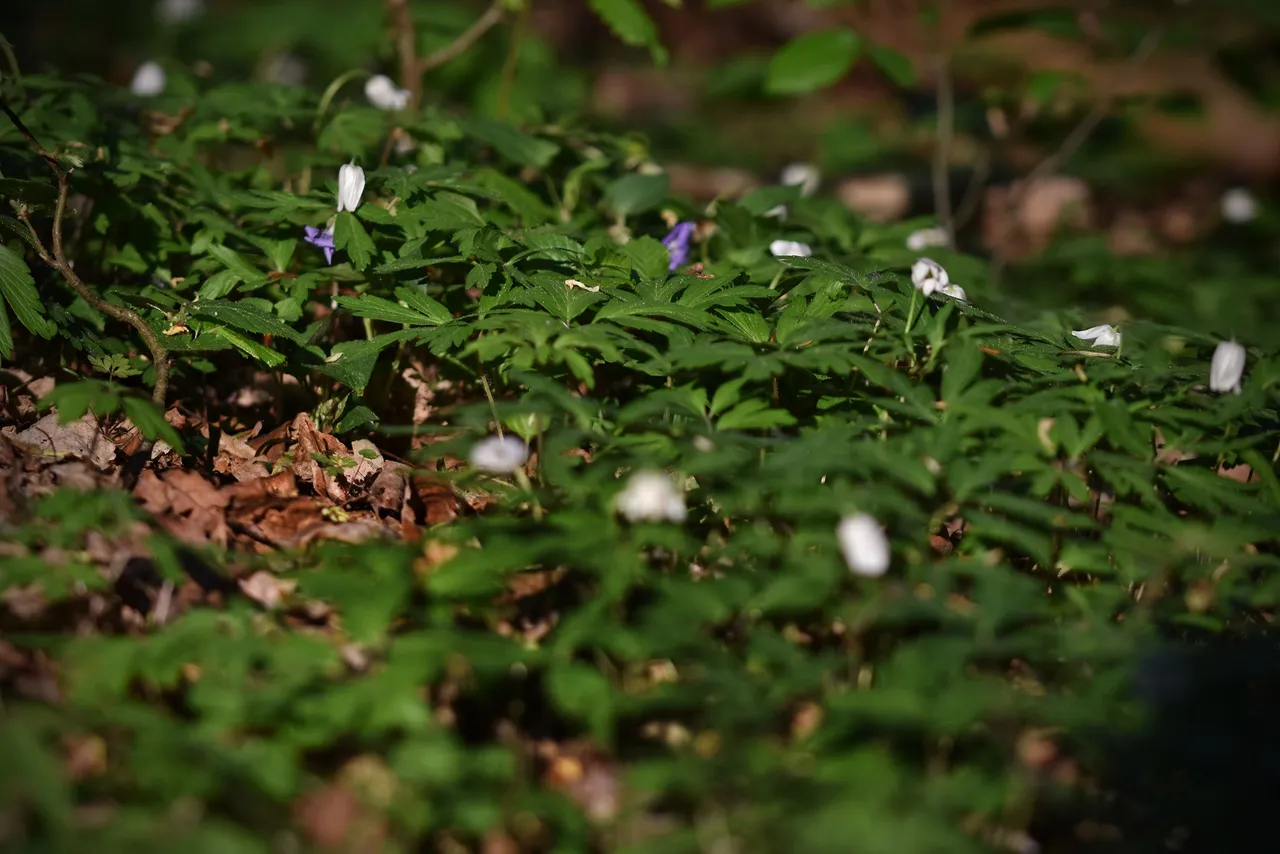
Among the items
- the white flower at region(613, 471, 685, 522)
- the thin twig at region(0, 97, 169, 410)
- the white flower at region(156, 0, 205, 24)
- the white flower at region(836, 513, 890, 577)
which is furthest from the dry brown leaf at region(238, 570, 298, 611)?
the white flower at region(156, 0, 205, 24)

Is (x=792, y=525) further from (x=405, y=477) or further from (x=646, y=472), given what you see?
(x=405, y=477)

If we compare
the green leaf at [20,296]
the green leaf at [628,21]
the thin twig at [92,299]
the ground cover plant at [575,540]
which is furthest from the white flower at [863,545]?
the green leaf at [628,21]

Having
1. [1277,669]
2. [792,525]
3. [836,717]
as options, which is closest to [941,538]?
[792,525]

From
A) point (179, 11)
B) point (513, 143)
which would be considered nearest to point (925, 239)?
point (513, 143)

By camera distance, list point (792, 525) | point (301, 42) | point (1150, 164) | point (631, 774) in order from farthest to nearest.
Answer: point (1150, 164) < point (301, 42) < point (792, 525) < point (631, 774)

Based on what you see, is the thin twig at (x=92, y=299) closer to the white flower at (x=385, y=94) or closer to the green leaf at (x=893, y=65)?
the white flower at (x=385, y=94)
